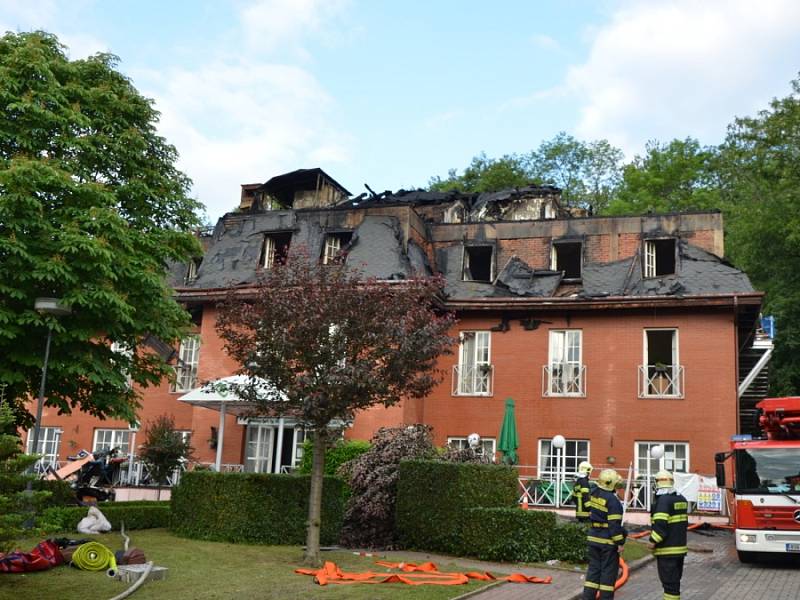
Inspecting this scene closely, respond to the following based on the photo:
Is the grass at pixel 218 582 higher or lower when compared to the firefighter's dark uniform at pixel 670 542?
lower

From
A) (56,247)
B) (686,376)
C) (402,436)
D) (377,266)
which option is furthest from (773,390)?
(56,247)

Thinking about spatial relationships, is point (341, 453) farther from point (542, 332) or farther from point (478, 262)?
point (478, 262)

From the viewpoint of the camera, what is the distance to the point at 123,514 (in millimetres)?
16203

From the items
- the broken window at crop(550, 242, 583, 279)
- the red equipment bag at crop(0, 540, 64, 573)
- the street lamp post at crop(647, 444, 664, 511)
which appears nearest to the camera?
the red equipment bag at crop(0, 540, 64, 573)

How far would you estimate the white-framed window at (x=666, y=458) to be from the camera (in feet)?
72.0

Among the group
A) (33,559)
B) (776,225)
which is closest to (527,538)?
(33,559)

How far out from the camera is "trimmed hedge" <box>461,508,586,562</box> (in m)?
13.8

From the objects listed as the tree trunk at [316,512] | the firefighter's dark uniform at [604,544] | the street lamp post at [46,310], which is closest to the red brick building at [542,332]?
the street lamp post at [46,310]

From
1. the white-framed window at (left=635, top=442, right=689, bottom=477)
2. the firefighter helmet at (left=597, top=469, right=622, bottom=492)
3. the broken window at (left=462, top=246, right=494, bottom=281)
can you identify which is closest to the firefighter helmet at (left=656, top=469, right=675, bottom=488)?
the firefighter helmet at (left=597, top=469, right=622, bottom=492)

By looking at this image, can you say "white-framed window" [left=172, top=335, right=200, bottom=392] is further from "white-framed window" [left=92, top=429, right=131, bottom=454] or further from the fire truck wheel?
the fire truck wheel

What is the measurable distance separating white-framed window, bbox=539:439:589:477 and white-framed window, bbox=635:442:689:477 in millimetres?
1424

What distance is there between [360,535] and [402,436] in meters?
2.08

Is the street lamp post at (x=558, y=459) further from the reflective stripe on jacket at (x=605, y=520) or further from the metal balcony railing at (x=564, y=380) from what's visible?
the reflective stripe on jacket at (x=605, y=520)

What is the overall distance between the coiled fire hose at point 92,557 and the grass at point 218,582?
0.45ft
